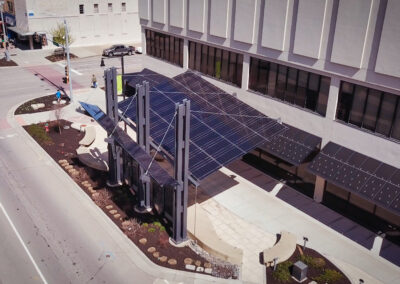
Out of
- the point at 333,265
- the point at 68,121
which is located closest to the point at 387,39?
the point at 333,265

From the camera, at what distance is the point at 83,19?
66438mm

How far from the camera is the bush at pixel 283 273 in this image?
19.9 metres

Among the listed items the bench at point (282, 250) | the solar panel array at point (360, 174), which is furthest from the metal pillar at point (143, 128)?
the solar panel array at point (360, 174)

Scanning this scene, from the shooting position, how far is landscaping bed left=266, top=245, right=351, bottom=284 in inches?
784

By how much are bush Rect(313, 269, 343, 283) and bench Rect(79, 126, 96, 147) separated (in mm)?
20490

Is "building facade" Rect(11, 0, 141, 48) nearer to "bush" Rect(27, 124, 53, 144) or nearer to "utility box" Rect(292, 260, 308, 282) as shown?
"bush" Rect(27, 124, 53, 144)

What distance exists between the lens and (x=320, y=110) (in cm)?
2567

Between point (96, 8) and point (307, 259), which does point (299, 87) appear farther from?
point (96, 8)

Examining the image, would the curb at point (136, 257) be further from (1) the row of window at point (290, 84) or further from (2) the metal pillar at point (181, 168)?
(1) the row of window at point (290, 84)

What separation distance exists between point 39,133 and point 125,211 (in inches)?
564

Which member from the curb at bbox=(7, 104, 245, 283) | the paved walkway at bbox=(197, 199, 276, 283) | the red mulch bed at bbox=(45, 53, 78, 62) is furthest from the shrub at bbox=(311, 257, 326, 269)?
the red mulch bed at bbox=(45, 53, 78, 62)

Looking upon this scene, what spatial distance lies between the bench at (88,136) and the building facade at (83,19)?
3055cm

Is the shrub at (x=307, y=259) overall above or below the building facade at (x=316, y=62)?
below

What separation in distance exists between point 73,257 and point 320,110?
649 inches
